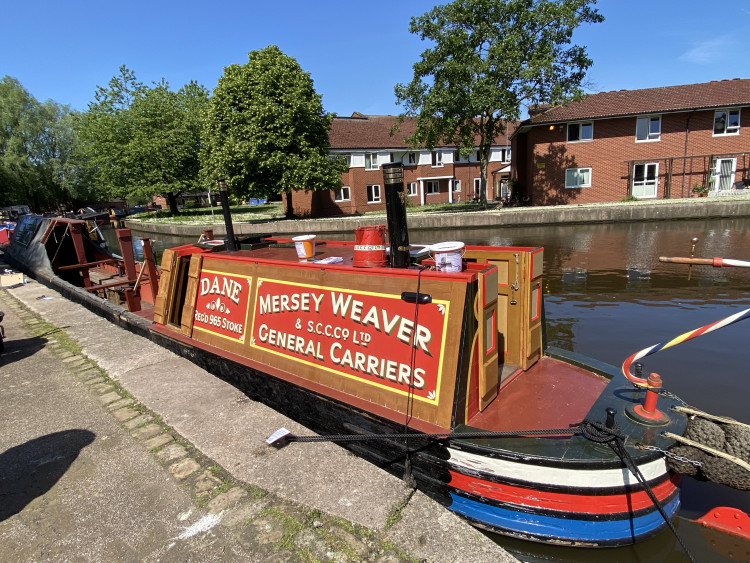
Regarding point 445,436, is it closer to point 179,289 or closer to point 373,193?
point 179,289

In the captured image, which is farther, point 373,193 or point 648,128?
point 373,193

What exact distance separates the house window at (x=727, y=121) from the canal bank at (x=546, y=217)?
495cm

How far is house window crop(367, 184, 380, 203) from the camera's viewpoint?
34812 millimetres

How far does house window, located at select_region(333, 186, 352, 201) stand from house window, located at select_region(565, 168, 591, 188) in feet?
52.9

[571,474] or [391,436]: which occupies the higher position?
[391,436]

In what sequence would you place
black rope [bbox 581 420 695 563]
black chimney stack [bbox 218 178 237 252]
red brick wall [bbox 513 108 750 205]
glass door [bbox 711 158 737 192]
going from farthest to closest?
glass door [bbox 711 158 737 192]
red brick wall [bbox 513 108 750 205]
black chimney stack [bbox 218 178 237 252]
black rope [bbox 581 420 695 563]

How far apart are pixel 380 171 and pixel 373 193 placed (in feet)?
6.13

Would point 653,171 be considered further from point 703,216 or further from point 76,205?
point 76,205

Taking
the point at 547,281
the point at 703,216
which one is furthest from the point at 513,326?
the point at 703,216

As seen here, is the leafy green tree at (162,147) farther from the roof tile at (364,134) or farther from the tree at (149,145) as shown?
the roof tile at (364,134)

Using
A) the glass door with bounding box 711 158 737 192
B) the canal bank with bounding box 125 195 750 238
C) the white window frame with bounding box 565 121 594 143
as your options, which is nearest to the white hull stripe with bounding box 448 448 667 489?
the canal bank with bounding box 125 195 750 238

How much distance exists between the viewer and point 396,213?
3566mm

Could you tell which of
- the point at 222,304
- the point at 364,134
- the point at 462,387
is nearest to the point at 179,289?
the point at 222,304

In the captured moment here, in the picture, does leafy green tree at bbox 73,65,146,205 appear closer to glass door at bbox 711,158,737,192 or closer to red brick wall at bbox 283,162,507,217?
red brick wall at bbox 283,162,507,217
